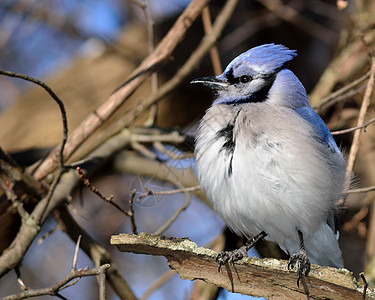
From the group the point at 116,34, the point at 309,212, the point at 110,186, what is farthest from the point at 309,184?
the point at 116,34

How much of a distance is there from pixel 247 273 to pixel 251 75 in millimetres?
1281

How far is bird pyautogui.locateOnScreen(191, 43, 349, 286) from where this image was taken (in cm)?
272

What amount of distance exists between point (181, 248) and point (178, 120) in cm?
297

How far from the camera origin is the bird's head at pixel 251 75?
125 inches

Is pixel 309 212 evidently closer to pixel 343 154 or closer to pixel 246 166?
pixel 246 166

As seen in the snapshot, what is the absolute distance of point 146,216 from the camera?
18.4 feet

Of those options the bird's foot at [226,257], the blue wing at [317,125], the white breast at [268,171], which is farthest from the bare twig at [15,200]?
the blue wing at [317,125]

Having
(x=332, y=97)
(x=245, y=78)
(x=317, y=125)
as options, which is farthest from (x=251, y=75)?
(x=332, y=97)

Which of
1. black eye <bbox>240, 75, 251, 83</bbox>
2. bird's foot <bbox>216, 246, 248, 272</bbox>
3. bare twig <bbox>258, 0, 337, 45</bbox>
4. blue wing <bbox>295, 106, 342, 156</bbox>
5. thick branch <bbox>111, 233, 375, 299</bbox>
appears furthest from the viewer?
bare twig <bbox>258, 0, 337, 45</bbox>

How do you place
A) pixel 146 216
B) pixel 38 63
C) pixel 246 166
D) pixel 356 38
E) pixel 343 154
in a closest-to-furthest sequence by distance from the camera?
pixel 246 166 < pixel 343 154 < pixel 356 38 < pixel 146 216 < pixel 38 63

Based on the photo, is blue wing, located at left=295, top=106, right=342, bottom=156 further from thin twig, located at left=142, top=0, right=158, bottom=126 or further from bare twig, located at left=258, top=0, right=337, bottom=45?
bare twig, located at left=258, top=0, right=337, bottom=45

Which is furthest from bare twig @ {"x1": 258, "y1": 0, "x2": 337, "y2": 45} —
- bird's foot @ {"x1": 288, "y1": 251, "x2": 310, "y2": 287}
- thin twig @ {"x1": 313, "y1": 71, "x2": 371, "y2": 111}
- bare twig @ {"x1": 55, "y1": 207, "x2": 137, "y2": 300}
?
bird's foot @ {"x1": 288, "y1": 251, "x2": 310, "y2": 287}

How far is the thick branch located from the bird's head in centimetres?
111

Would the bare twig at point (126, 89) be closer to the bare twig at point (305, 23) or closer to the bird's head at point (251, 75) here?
the bird's head at point (251, 75)
